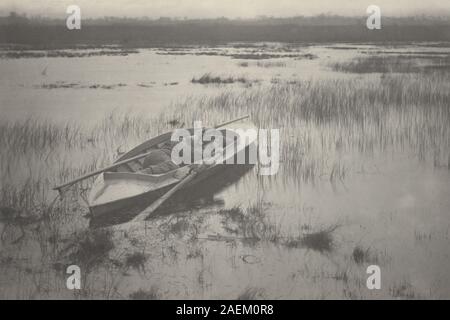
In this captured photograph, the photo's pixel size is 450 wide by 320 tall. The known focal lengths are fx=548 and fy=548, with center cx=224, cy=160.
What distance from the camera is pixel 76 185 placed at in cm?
362

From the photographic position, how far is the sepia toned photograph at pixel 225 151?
136 inches

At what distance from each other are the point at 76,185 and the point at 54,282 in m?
0.63

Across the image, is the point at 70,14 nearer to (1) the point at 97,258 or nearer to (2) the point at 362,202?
(1) the point at 97,258

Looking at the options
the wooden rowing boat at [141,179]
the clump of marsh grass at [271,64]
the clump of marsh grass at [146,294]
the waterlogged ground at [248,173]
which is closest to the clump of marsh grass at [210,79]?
the waterlogged ground at [248,173]

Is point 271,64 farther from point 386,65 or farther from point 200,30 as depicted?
point 386,65

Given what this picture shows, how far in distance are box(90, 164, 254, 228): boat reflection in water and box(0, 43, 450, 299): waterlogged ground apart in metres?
0.02

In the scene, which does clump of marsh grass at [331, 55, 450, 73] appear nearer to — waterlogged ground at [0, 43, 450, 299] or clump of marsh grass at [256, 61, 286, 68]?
waterlogged ground at [0, 43, 450, 299]

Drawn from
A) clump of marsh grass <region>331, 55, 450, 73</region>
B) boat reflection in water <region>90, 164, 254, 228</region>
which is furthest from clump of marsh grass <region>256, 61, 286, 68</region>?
boat reflection in water <region>90, 164, 254, 228</region>

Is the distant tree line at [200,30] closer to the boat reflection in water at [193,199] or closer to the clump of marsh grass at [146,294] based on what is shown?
the boat reflection in water at [193,199]

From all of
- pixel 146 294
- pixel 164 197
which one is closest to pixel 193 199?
pixel 164 197

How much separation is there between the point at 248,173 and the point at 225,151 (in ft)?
0.72

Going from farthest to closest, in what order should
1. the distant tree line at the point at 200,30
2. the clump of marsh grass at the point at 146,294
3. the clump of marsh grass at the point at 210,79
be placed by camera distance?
1. the clump of marsh grass at the point at 210,79
2. the distant tree line at the point at 200,30
3. the clump of marsh grass at the point at 146,294

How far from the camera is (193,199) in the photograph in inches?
142

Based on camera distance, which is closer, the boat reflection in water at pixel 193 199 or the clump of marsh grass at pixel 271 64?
the boat reflection in water at pixel 193 199
